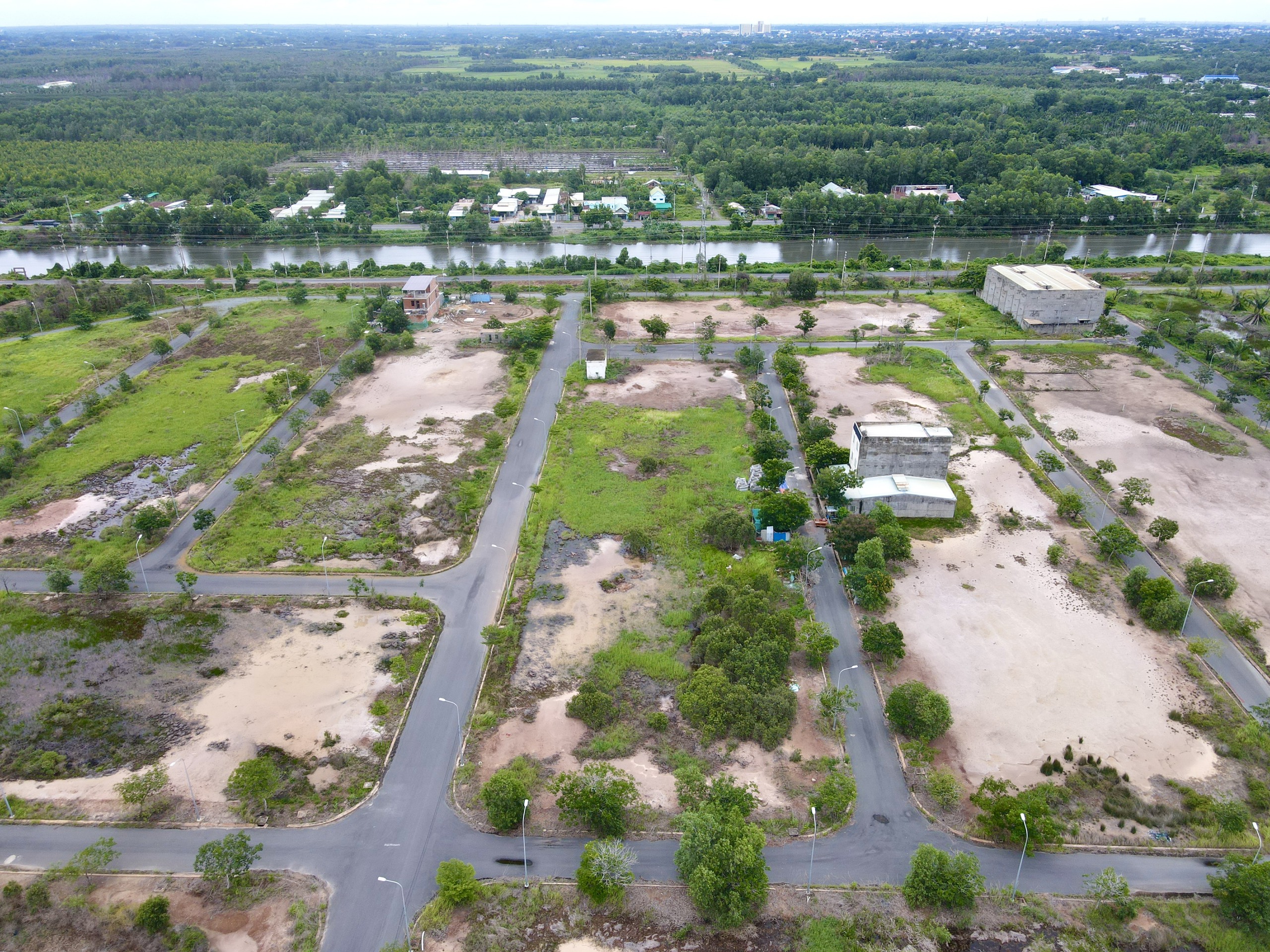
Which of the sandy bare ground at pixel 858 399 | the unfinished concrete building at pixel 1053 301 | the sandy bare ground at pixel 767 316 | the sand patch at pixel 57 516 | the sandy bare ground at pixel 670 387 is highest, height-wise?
the unfinished concrete building at pixel 1053 301

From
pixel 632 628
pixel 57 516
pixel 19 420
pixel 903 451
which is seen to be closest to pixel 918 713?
pixel 632 628

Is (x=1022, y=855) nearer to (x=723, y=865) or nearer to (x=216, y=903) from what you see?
(x=723, y=865)

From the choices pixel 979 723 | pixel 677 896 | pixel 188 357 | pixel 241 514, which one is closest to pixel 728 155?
pixel 188 357

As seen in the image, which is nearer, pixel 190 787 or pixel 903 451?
pixel 190 787

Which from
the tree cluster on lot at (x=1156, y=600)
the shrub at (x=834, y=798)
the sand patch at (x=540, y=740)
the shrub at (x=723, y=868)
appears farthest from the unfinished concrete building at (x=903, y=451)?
the shrub at (x=723, y=868)

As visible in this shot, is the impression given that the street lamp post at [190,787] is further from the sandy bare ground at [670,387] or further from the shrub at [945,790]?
the sandy bare ground at [670,387]

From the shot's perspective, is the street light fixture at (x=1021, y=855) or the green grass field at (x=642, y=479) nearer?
the street light fixture at (x=1021, y=855)

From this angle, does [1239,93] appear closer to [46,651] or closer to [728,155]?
[728,155]
